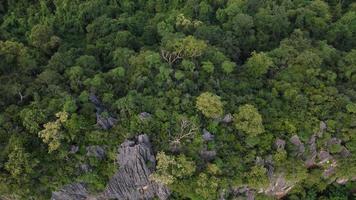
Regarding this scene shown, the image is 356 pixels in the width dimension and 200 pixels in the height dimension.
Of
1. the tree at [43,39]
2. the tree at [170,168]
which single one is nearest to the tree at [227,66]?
the tree at [170,168]

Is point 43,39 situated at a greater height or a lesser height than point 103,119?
greater

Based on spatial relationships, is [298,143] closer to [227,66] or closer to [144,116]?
[227,66]

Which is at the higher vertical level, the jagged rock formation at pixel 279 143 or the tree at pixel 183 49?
the tree at pixel 183 49

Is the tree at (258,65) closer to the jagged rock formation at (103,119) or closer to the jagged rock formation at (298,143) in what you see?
the jagged rock formation at (298,143)

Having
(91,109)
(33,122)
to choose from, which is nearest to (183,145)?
(91,109)

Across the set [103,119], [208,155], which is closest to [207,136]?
[208,155]

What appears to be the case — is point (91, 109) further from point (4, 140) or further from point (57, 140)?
point (4, 140)
